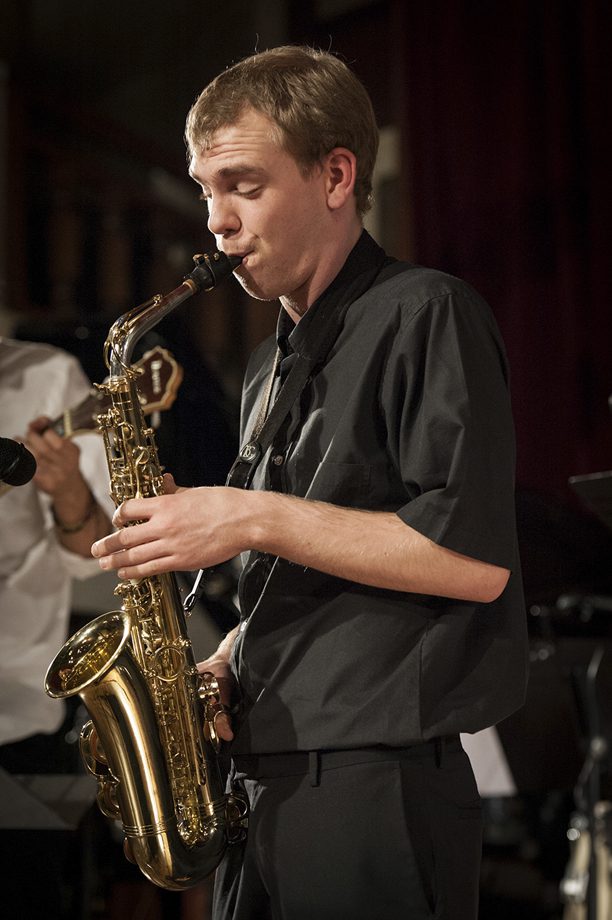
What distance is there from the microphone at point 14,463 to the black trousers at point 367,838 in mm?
666

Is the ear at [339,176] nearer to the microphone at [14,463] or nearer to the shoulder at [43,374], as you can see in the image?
the microphone at [14,463]

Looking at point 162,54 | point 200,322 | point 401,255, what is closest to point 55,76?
point 162,54

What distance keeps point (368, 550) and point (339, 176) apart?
0.62 m

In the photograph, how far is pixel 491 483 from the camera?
1471mm

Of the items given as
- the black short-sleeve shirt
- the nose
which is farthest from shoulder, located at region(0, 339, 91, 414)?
the black short-sleeve shirt

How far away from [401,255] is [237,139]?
4.08 m

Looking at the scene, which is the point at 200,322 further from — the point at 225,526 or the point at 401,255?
the point at 225,526

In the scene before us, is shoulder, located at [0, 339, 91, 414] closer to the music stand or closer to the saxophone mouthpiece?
the music stand

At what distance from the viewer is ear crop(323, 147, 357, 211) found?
1715mm

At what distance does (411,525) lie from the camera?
1453 mm

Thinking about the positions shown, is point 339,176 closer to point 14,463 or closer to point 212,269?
point 212,269

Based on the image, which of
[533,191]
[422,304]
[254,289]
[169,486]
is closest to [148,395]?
[169,486]

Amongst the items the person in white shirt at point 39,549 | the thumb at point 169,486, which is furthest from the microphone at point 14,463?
the person in white shirt at point 39,549

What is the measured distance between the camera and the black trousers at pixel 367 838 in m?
1.45
